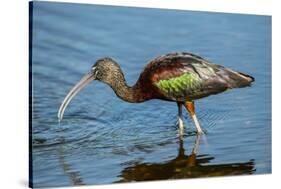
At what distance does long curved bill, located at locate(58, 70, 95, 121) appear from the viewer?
187 inches

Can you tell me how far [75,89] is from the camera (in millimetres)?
4777

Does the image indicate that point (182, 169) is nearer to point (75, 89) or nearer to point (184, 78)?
point (184, 78)

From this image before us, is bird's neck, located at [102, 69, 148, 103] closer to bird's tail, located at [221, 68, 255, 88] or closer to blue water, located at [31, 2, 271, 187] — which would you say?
blue water, located at [31, 2, 271, 187]

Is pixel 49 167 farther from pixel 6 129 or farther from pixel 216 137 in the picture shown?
pixel 216 137

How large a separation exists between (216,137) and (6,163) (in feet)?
5.53

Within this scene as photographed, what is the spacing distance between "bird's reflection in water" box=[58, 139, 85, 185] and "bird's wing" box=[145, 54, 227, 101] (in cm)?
90

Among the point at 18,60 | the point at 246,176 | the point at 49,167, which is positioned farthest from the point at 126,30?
the point at 246,176

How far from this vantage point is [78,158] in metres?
4.80

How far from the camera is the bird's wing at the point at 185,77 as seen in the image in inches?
200

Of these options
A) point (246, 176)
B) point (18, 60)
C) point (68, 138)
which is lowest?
point (246, 176)

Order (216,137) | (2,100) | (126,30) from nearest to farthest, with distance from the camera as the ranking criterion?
1. (2,100)
2. (126,30)
3. (216,137)

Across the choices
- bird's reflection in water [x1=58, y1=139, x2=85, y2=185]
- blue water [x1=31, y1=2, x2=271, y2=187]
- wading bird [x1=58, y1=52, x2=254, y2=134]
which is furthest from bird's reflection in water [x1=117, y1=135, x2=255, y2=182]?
bird's reflection in water [x1=58, y1=139, x2=85, y2=185]

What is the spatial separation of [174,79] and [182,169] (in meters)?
0.70
